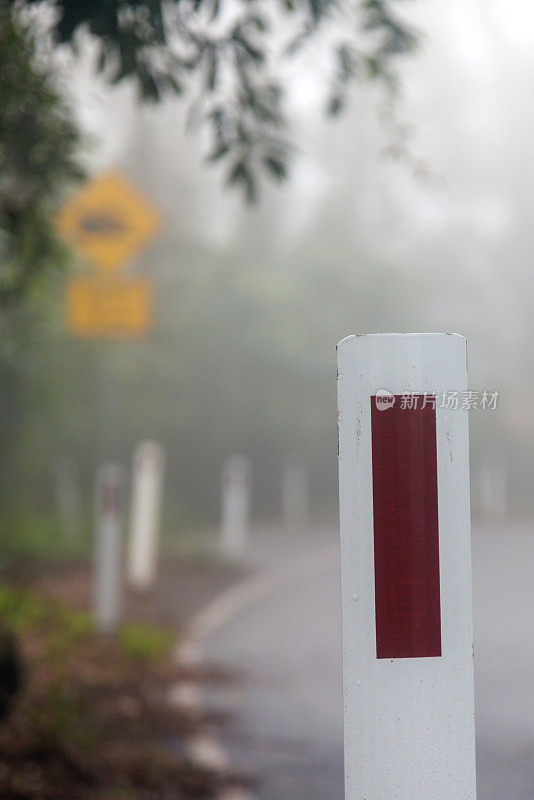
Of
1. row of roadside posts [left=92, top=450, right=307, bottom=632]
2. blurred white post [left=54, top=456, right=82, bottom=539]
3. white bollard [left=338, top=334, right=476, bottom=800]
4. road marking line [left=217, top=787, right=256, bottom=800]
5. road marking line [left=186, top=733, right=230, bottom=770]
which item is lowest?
road marking line [left=217, top=787, right=256, bottom=800]

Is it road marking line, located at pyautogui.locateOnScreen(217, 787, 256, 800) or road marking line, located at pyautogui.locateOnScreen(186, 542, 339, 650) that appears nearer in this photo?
road marking line, located at pyautogui.locateOnScreen(217, 787, 256, 800)

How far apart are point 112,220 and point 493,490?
15.1 meters

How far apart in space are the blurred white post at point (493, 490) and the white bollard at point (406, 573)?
635 inches

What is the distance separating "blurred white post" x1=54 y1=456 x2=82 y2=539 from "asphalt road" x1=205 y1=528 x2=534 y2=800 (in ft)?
9.93

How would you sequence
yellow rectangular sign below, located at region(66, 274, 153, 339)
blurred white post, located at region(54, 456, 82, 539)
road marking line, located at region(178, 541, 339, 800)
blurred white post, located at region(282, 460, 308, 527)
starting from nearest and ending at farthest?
1. road marking line, located at region(178, 541, 339, 800)
2. yellow rectangular sign below, located at region(66, 274, 153, 339)
3. blurred white post, located at region(54, 456, 82, 539)
4. blurred white post, located at region(282, 460, 308, 527)

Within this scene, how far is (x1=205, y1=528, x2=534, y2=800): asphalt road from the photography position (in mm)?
4379

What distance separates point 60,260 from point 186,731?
2437 mm

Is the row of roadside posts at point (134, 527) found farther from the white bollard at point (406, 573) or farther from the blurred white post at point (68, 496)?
the white bollard at point (406, 573)

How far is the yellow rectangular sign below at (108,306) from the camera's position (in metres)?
7.07

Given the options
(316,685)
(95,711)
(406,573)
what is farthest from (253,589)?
(406,573)

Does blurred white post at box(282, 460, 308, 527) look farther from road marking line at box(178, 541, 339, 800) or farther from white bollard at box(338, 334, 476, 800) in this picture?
white bollard at box(338, 334, 476, 800)

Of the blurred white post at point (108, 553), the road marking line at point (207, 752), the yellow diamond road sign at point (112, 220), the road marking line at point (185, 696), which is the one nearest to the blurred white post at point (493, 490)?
the blurred white post at point (108, 553)

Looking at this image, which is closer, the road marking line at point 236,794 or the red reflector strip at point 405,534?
the red reflector strip at point 405,534

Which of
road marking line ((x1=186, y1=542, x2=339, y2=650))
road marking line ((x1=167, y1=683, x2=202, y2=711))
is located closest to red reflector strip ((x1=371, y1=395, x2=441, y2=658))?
road marking line ((x1=167, y1=683, x2=202, y2=711))
